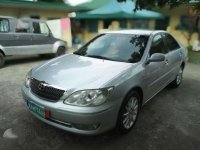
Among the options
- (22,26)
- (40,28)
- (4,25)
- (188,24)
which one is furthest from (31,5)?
(188,24)

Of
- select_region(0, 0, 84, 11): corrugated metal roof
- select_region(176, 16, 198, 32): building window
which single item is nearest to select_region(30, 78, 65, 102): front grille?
select_region(0, 0, 84, 11): corrugated metal roof

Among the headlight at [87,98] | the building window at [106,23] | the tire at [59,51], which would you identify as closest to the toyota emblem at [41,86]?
the headlight at [87,98]

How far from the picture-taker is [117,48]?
4141mm

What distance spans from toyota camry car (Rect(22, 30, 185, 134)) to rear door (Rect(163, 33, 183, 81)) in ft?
1.16

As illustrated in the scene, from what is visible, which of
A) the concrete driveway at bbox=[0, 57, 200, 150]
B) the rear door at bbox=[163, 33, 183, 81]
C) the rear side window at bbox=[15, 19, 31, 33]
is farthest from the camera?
the rear side window at bbox=[15, 19, 31, 33]

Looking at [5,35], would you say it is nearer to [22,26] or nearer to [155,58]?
[22,26]

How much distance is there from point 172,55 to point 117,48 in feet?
5.26

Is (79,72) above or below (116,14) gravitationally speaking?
below

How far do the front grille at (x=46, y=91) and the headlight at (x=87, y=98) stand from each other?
6.5 inches

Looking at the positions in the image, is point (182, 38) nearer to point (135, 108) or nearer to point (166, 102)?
point (166, 102)

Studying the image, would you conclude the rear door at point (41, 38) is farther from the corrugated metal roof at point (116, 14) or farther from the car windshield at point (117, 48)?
the corrugated metal roof at point (116, 14)

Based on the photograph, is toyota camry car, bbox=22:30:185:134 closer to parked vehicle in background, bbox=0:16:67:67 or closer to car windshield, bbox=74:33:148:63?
car windshield, bbox=74:33:148:63

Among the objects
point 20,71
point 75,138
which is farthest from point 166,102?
point 20,71

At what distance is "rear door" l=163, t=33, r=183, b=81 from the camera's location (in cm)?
494
